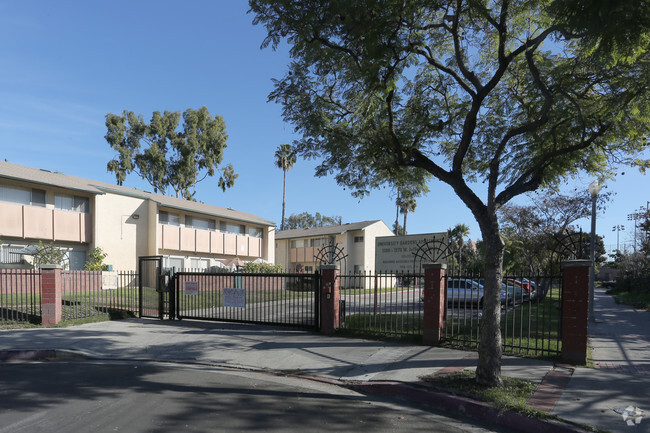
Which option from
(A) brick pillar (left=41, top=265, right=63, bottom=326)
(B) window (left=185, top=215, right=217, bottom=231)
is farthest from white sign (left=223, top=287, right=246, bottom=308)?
(B) window (left=185, top=215, right=217, bottom=231)

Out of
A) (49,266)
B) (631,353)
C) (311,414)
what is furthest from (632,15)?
(49,266)

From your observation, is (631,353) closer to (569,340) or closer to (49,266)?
(569,340)

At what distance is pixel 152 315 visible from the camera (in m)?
15.5

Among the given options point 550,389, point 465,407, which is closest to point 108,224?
point 465,407

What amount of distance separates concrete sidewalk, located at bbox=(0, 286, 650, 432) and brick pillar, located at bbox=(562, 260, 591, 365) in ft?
1.42

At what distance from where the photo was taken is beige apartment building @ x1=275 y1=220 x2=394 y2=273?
42.6m

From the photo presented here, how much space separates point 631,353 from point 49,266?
1573 cm

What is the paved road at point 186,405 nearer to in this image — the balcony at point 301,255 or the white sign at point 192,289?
the white sign at point 192,289

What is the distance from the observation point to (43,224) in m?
23.8

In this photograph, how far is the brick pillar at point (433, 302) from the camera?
34.0 ft

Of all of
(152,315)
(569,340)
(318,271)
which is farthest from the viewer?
(152,315)

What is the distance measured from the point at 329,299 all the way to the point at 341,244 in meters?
28.8

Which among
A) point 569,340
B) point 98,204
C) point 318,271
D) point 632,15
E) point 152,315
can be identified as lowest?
point 152,315

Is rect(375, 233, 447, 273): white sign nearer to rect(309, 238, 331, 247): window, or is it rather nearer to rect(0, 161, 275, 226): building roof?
rect(0, 161, 275, 226): building roof
